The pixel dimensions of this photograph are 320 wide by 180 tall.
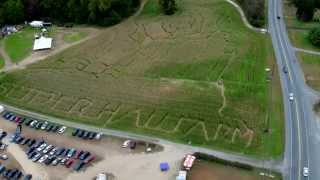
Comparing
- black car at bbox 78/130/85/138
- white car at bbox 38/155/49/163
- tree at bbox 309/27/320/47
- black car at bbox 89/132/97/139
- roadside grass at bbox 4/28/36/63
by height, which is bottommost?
white car at bbox 38/155/49/163

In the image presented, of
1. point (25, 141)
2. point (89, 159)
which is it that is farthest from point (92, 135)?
point (25, 141)

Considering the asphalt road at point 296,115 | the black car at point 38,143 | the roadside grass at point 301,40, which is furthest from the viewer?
the roadside grass at point 301,40

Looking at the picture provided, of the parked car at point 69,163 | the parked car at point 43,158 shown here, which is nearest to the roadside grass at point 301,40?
the parked car at point 69,163

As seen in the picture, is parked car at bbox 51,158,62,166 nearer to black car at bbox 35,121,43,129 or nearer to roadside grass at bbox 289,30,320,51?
black car at bbox 35,121,43,129

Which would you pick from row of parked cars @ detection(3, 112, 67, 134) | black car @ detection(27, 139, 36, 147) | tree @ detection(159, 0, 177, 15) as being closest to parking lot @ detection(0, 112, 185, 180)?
black car @ detection(27, 139, 36, 147)

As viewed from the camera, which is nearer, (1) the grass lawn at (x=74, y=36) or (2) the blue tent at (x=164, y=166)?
(2) the blue tent at (x=164, y=166)

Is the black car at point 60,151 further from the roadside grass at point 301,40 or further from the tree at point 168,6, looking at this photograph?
the tree at point 168,6

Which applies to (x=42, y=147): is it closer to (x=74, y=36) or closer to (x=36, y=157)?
(x=36, y=157)
